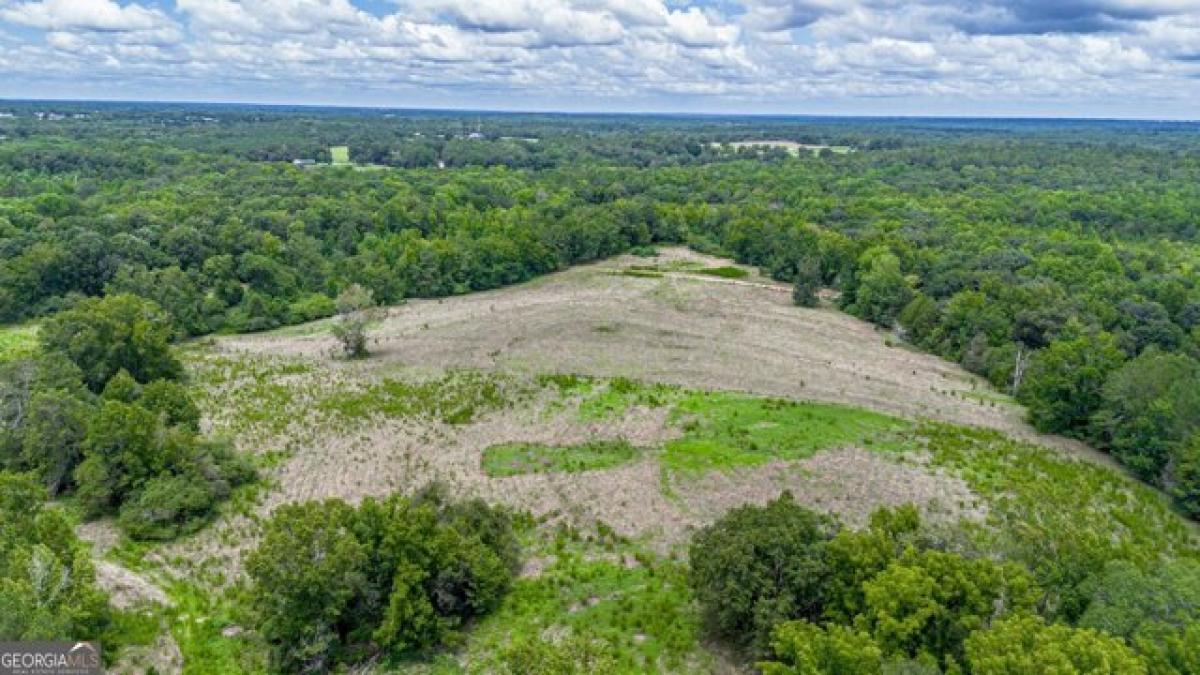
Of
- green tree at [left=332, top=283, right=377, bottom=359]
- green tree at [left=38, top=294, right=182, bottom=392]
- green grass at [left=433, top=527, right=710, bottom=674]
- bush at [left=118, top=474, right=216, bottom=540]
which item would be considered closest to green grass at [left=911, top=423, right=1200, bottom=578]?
green grass at [left=433, top=527, right=710, bottom=674]

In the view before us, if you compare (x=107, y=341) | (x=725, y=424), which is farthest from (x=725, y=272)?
(x=107, y=341)

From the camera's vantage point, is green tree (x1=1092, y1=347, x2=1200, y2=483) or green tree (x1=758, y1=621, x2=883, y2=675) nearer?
green tree (x1=758, y1=621, x2=883, y2=675)

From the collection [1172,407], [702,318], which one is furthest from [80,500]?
[1172,407]

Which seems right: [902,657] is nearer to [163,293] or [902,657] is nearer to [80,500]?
[80,500]

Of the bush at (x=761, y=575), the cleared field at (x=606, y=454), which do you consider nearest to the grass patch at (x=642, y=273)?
the cleared field at (x=606, y=454)

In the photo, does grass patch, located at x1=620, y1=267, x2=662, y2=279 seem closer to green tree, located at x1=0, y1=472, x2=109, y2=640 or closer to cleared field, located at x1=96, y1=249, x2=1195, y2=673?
cleared field, located at x1=96, y1=249, x2=1195, y2=673

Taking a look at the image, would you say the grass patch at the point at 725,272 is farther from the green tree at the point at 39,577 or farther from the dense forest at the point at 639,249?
the green tree at the point at 39,577

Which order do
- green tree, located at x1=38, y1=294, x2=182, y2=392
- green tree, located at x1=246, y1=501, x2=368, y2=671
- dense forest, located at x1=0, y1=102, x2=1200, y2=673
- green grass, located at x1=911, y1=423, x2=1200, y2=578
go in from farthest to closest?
green tree, located at x1=38, y1=294, x2=182, y2=392, green grass, located at x1=911, y1=423, x2=1200, y2=578, green tree, located at x1=246, y1=501, x2=368, y2=671, dense forest, located at x1=0, y1=102, x2=1200, y2=673
